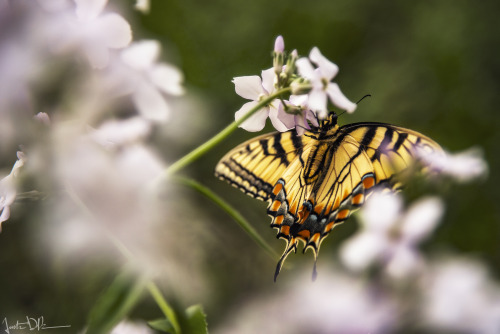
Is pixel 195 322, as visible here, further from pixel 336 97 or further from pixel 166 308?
pixel 336 97

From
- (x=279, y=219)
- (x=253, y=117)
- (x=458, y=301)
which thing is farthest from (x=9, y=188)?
(x=458, y=301)

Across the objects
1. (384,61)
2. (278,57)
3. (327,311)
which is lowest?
(327,311)

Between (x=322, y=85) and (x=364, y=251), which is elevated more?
(x=322, y=85)

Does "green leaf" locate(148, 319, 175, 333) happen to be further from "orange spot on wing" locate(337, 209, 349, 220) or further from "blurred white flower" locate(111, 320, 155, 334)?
"orange spot on wing" locate(337, 209, 349, 220)

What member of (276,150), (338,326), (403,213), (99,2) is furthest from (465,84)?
(99,2)

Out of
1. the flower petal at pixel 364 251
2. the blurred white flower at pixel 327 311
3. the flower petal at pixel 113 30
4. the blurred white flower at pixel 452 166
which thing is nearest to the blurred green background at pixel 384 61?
the blurred white flower at pixel 452 166

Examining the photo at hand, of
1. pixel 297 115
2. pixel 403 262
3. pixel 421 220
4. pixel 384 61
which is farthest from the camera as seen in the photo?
pixel 384 61

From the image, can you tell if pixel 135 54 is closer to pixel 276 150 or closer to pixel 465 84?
pixel 276 150
